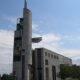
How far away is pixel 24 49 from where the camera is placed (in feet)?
458

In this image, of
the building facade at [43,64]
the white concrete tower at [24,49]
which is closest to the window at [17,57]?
the white concrete tower at [24,49]

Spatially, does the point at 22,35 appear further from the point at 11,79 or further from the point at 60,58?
the point at 60,58

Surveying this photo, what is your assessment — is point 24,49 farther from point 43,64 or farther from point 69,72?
point 69,72

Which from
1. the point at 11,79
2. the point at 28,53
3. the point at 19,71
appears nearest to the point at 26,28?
the point at 28,53

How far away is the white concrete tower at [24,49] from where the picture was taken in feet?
453

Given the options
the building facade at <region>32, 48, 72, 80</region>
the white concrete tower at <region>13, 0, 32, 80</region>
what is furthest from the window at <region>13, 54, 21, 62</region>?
the building facade at <region>32, 48, 72, 80</region>

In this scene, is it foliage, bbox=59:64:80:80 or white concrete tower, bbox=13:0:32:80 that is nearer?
white concrete tower, bbox=13:0:32:80

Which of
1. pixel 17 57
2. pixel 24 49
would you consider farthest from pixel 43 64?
pixel 17 57

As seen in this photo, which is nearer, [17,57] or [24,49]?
[24,49]

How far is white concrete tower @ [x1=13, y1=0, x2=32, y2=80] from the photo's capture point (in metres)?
138

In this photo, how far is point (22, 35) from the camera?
Result: 142 metres

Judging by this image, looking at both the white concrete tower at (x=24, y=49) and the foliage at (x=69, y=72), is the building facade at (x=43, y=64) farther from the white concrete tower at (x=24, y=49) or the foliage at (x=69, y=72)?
the foliage at (x=69, y=72)

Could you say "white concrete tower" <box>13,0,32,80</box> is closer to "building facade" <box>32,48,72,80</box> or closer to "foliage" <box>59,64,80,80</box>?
"building facade" <box>32,48,72,80</box>

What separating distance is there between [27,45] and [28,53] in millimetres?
4539
